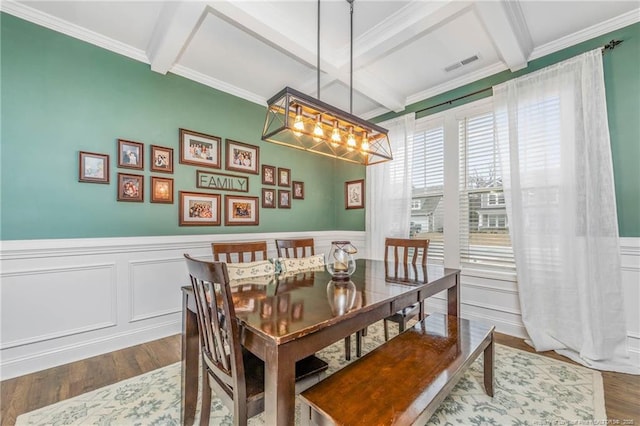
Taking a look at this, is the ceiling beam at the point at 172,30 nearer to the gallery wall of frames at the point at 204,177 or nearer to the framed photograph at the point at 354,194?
the gallery wall of frames at the point at 204,177

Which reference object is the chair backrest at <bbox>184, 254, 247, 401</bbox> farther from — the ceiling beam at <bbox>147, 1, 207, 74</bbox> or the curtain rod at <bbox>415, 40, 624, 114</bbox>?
the curtain rod at <bbox>415, 40, 624, 114</bbox>

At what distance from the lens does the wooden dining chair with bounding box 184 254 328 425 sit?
109 cm

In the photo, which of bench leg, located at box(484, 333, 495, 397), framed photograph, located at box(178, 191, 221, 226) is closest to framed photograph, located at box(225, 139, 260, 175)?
framed photograph, located at box(178, 191, 221, 226)

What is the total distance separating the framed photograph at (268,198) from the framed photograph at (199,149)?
67cm

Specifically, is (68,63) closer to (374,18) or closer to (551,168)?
(374,18)

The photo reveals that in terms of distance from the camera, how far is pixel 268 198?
11.7 feet

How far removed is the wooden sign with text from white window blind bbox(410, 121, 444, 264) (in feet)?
7.12

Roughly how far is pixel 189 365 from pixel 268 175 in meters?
2.46

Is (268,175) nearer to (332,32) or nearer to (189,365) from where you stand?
(332,32)

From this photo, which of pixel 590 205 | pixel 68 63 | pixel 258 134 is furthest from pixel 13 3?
pixel 590 205

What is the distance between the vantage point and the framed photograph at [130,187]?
2492mm

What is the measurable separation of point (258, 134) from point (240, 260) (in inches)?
72.9

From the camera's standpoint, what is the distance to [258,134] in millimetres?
3504

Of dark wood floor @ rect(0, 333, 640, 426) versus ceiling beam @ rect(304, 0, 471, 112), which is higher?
ceiling beam @ rect(304, 0, 471, 112)
